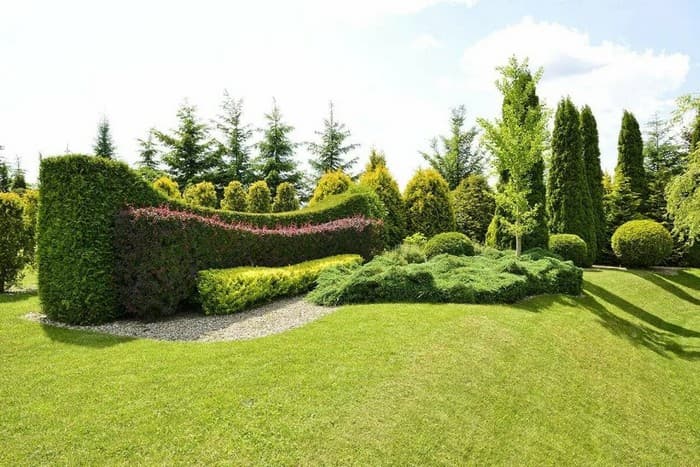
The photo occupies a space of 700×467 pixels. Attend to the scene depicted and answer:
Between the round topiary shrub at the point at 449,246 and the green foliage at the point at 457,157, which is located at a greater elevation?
the green foliage at the point at 457,157

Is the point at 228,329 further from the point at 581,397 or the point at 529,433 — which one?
the point at 581,397

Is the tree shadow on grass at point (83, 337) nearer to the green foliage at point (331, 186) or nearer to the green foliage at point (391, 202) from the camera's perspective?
the green foliage at point (331, 186)

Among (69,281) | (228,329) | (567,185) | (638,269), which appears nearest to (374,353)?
(228,329)

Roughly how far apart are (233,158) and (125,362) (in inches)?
936

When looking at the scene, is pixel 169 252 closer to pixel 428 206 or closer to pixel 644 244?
pixel 428 206

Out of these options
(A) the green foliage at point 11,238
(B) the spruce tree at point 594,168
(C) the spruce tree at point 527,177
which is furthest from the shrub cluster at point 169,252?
(B) the spruce tree at point 594,168

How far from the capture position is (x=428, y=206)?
1661 cm

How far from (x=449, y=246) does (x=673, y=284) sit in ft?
25.3

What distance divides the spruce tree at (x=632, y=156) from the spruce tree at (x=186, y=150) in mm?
22011

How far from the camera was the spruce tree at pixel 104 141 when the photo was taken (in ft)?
97.8

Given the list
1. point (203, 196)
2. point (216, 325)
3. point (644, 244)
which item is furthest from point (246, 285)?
point (644, 244)

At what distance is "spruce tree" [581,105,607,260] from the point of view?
17.9 m

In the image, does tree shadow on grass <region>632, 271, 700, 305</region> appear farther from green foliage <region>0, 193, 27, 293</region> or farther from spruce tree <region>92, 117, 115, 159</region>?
spruce tree <region>92, 117, 115, 159</region>

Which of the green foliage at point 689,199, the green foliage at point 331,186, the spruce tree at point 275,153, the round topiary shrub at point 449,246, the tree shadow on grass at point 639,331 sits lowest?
the tree shadow on grass at point 639,331
